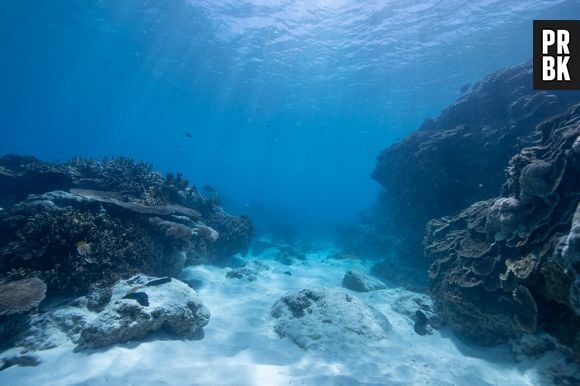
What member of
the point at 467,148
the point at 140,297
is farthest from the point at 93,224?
the point at 467,148

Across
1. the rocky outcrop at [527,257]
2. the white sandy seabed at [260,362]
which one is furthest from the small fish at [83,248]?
the rocky outcrop at [527,257]

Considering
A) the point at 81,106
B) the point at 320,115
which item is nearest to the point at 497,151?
the point at 320,115

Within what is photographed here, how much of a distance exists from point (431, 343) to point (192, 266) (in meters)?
8.66

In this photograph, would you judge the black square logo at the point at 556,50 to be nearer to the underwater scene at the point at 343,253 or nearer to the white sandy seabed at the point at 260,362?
the underwater scene at the point at 343,253

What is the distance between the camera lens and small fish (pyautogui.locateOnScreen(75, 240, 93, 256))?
696 cm

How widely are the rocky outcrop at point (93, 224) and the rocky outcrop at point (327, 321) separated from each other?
4.08 m

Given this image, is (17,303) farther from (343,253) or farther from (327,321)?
(343,253)

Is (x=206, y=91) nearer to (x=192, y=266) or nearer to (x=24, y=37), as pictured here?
(x=24, y=37)

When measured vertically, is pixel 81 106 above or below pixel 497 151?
above

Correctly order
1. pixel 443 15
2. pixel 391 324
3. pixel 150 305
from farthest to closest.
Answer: pixel 443 15, pixel 391 324, pixel 150 305

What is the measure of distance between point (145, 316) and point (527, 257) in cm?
752

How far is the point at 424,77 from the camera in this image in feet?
103

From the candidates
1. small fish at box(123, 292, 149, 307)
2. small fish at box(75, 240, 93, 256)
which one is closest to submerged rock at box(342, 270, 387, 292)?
small fish at box(123, 292, 149, 307)

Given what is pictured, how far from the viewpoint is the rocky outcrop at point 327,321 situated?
6758mm
